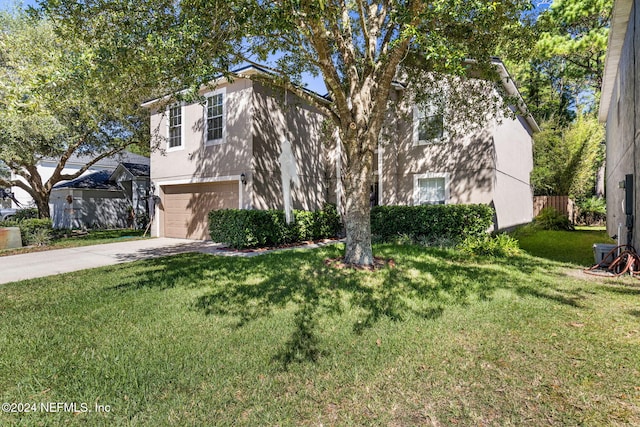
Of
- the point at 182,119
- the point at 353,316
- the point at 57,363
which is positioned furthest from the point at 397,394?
the point at 182,119

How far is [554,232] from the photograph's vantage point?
47.3 feet

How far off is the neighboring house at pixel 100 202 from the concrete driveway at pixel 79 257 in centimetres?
833

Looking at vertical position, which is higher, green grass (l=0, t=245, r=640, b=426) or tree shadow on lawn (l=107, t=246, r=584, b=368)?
tree shadow on lawn (l=107, t=246, r=584, b=368)

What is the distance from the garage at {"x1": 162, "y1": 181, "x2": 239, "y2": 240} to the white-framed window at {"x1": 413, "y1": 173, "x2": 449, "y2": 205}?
260 inches

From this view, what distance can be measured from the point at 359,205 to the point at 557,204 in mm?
15796

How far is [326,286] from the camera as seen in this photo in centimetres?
580

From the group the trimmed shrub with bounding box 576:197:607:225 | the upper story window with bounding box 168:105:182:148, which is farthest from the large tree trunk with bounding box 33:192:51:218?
the trimmed shrub with bounding box 576:197:607:225

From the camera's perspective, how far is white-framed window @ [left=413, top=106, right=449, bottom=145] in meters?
11.2

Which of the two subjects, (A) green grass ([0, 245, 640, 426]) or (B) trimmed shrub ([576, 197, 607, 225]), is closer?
(A) green grass ([0, 245, 640, 426])

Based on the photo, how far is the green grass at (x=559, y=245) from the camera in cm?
859

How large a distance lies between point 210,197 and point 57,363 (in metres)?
10.1

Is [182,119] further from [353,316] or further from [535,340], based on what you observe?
[535,340]

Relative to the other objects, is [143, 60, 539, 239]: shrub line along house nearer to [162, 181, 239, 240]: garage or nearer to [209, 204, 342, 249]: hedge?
[162, 181, 239, 240]: garage

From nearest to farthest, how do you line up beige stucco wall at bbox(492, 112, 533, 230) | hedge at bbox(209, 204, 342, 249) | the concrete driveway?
the concrete driveway < hedge at bbox(209, 204, 342, 249) < beige stucco wall at bbox(492, 112, 533, 230)
